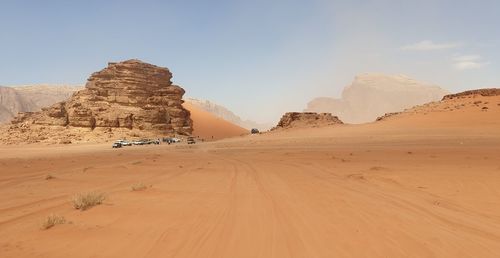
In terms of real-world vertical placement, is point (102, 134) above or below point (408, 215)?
above

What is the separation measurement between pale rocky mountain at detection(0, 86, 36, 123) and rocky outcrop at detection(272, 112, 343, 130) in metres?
130

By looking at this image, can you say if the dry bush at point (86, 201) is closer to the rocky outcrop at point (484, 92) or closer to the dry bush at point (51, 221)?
the dry bush at point (51, 221)

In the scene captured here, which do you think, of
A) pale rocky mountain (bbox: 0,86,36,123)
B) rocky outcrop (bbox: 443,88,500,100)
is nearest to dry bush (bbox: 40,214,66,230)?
rocky outcrop (bbox: 443,88,500,100)

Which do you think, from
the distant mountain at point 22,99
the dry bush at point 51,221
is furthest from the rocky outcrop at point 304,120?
the distant mountain at point 22,99

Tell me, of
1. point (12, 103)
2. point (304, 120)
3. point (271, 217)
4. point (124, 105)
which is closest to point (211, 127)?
point (124, 105)

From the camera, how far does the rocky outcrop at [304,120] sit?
7069 cm

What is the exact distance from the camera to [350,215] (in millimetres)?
7770

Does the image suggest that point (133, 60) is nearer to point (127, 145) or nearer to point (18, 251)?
point (127, 145)

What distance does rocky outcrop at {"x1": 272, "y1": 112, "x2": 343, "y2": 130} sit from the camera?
7069 cm

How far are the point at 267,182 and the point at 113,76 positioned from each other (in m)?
76.5

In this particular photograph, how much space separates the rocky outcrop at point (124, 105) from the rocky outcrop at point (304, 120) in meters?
23.4

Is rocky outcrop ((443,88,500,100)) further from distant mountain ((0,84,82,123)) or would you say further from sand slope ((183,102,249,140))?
distant mountain ((0,84,82,123))

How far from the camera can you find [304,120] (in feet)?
238

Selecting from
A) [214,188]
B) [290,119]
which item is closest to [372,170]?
[214,188]
